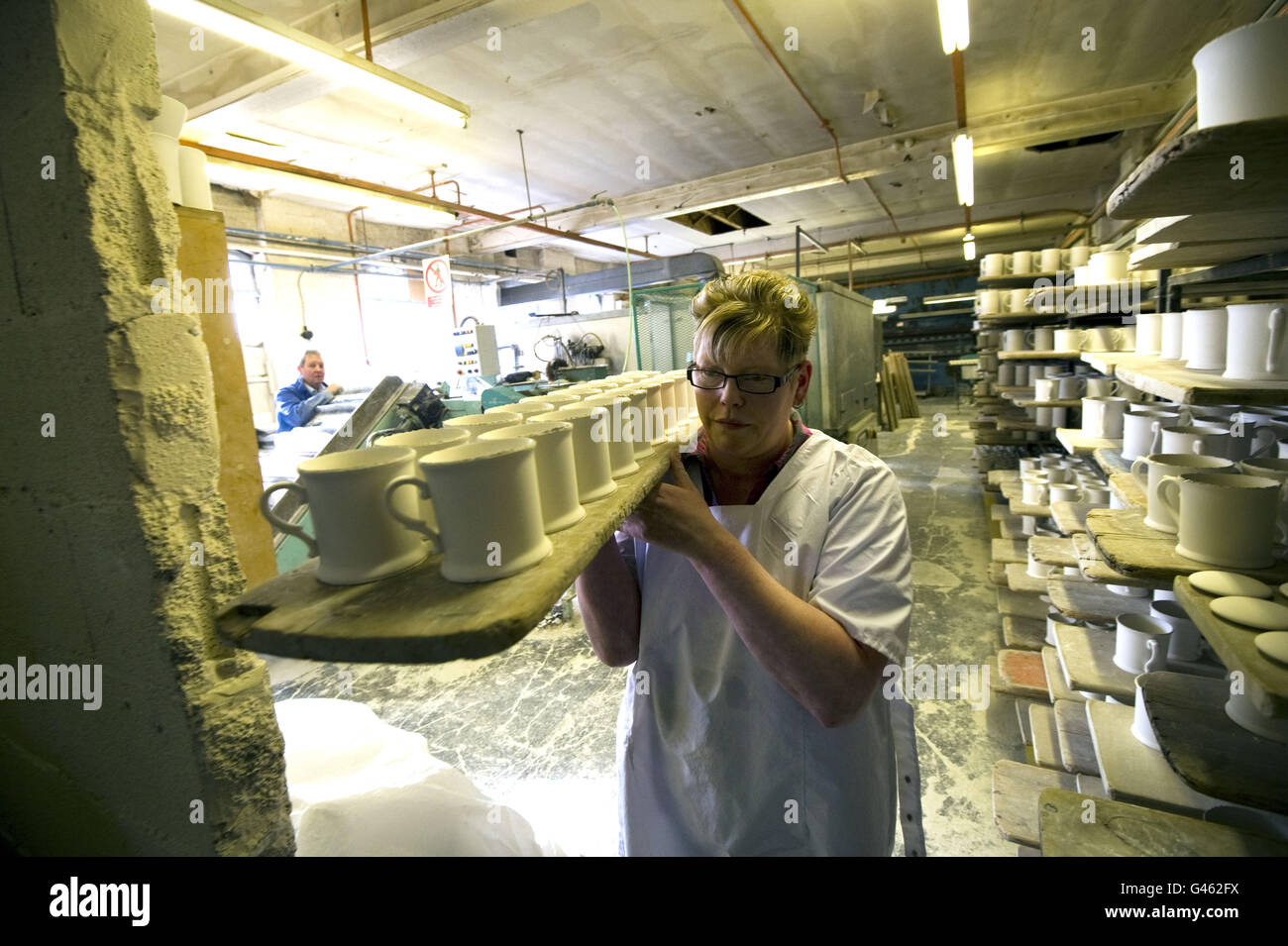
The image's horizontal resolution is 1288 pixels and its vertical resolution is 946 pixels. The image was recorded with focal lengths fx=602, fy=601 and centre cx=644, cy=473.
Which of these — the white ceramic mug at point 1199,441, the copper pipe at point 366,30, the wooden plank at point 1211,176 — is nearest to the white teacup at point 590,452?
the wooden plank at point 1211,176

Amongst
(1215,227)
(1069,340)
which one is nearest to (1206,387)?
(1215,227)

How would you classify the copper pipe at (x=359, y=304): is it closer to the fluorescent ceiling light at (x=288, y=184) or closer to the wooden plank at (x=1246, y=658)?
the fluorescent ceiling light at (x=288, y=184)

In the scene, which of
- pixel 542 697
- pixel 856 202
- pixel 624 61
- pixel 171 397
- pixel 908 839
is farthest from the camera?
pixel 856 202

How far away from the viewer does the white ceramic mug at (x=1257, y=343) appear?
127 centimetres

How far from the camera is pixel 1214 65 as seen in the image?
102 centimetres

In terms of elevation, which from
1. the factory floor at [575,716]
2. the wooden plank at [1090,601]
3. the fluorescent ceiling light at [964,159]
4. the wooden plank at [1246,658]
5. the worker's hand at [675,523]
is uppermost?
the fluorescent ceiling light at [964,159]

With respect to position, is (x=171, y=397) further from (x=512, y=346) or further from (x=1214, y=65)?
(x=512, y=346)

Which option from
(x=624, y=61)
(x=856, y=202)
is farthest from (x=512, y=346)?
(x=856, y=202)

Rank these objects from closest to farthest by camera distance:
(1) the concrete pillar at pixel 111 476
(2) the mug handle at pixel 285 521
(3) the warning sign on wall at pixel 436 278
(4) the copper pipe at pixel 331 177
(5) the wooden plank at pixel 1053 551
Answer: (2) the mug handle at pixel 285 521 → (1) the concrete pillar at pixel 111 476 → (5) the wooden plank at pixel 1053 551 → (4) the copper pipe at pixel 331 177 → (3) the warning sign on wall at pixel 436 278

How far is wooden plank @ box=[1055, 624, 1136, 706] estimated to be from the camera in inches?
75.9

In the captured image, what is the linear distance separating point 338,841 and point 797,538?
45.6 inches

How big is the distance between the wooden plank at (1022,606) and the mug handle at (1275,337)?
2332 mm

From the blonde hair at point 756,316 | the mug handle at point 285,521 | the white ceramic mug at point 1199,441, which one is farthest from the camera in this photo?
the white ceramic mug at point 1199,441

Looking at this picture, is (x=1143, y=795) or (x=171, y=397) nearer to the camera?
(x=171, y=397)
